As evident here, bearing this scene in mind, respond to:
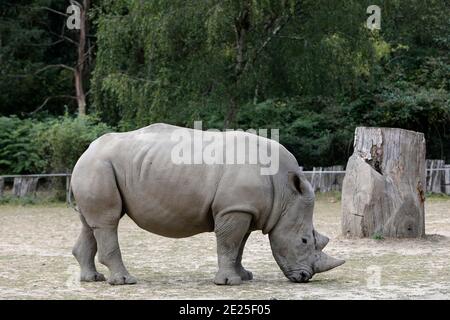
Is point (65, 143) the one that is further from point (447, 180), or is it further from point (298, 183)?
point (298, 183)

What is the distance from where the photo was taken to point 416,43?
31.1m

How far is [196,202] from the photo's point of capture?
9141 millimetres

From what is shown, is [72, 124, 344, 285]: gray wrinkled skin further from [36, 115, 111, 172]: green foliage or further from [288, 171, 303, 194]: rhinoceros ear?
[36, 115, 111, 172]: green foliage

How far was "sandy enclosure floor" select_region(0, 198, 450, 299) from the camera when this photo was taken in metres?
8.56

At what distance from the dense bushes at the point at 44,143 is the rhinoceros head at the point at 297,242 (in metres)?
14.5

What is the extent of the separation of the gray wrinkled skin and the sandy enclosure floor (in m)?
0.30

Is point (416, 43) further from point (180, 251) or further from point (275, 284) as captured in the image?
point (275, 284)

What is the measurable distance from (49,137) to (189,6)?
16.4 feet

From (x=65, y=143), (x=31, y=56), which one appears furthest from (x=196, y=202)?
(x=31, y=56)

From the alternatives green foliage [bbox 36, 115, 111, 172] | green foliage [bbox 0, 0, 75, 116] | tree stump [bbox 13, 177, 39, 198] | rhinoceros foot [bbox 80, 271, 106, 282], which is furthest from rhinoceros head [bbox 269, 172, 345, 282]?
green foliage [bbox 0, 0, 75, 116]

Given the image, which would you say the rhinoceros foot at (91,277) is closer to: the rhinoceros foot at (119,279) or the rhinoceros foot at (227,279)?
the rhinoceros foot at (119,279)

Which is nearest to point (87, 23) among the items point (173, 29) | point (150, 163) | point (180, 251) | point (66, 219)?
point (173, 29)

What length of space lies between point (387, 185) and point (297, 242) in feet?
14.3

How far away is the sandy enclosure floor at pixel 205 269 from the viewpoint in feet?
28.1
